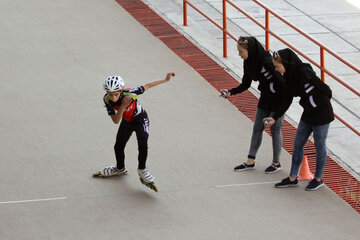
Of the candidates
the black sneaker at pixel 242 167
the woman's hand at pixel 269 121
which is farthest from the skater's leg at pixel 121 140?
the woman's hand at pixel 269 121

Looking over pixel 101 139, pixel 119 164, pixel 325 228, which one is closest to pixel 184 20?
pixel 101 139

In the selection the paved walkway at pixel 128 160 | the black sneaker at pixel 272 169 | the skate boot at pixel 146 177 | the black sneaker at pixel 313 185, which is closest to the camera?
the paved walkway at pixel 128 160

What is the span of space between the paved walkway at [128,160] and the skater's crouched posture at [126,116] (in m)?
0.29

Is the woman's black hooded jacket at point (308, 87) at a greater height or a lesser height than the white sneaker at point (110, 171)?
greater

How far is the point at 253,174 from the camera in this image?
9961 millimetres

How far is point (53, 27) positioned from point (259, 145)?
6535mm

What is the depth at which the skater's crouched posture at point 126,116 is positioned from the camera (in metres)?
8.80

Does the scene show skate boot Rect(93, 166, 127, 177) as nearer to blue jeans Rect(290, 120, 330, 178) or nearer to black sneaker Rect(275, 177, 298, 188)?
black sneaker Rect(275, 177, 298, 188)

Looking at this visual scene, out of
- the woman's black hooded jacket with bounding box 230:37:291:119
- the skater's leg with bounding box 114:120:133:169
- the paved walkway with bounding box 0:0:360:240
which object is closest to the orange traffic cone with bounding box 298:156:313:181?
the paved walkway with bounding box 0:0:360:240

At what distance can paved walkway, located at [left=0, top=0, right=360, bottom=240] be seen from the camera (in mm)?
8766

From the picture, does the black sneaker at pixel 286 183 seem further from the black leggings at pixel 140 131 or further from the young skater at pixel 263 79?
the black leggings at pixel 140 131

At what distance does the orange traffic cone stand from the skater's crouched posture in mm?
1849

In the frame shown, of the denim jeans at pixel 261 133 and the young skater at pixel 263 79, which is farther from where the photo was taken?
the denim jeans at pixel 261 133

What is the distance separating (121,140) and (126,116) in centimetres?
38
